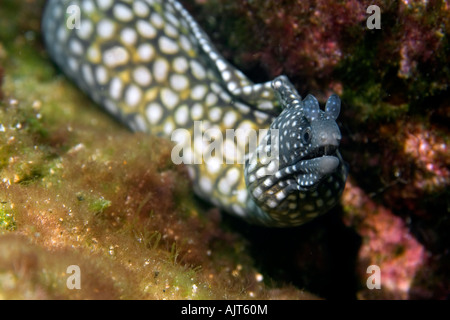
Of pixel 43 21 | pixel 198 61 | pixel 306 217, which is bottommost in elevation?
pixel 306 217

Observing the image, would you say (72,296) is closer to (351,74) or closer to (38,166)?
(38,166)

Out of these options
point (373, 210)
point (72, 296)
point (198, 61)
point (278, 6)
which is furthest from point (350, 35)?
point (72, 296)

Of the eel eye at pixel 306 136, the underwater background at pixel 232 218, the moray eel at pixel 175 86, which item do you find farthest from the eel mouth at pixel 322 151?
the underwater background at pixel 232 218

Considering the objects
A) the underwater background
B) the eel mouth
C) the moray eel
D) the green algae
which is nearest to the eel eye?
the eel mouth

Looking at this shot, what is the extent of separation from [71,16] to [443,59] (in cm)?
436

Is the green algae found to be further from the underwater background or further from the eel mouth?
the eel mouth

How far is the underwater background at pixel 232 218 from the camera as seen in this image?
2.80m

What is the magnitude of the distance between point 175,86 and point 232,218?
1.89 meters

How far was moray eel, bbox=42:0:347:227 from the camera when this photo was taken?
4031 mm

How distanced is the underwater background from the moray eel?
1.03 ft

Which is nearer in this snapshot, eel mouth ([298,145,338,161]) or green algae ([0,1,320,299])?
green algae ([0,1,320,299])

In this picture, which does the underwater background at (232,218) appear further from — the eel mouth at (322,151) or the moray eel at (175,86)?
the eel mouth at (322,151)

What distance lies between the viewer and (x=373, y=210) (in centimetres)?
442

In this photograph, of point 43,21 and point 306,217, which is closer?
point 306,217
